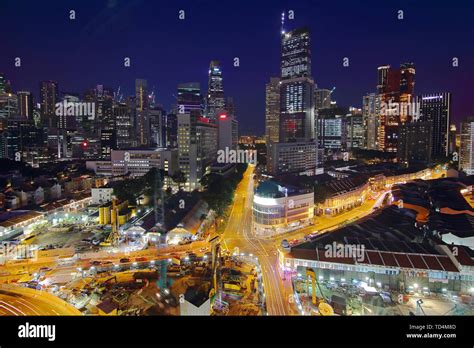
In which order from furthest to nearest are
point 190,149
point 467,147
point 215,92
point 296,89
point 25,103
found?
point 215,92 → point 296,89 → point 25,103 → point 467,147 → point 190,149

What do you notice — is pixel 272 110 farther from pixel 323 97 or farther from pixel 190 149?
pixel 190 149

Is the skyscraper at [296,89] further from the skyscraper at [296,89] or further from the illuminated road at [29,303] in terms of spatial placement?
the illuminated road at [29,303]

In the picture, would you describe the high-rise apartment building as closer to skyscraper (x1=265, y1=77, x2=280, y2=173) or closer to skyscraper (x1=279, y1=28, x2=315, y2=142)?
skyscraper (x1=279, y1=28, x2=315, y2=142)

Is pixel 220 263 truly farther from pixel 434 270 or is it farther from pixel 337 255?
pixel 434 270

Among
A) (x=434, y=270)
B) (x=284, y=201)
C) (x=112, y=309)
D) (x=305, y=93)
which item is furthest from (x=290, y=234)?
(x=305, y=93)

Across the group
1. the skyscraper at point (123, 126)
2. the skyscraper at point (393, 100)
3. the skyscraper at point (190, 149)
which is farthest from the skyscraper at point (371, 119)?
the skyscraper at point (123, 126)

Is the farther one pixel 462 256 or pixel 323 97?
pixel 323 97

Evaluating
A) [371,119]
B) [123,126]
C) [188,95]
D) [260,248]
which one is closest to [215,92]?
[188,95]
